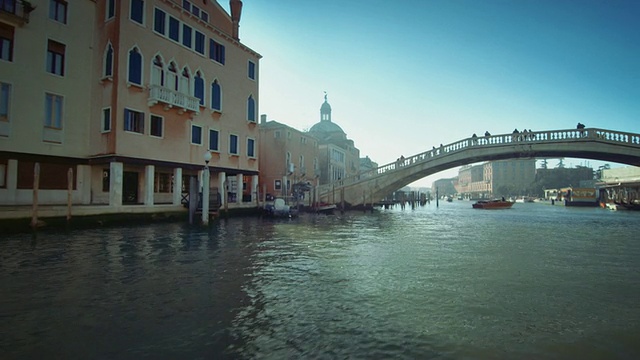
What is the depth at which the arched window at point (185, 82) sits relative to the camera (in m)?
20.1

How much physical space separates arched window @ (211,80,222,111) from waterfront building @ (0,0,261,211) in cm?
7

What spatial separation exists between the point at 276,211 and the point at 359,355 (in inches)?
764

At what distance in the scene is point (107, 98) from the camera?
1717cm

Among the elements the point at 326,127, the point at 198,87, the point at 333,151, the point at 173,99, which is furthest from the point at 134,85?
the point at 326,127

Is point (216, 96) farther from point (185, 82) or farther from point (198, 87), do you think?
point (185, 82)

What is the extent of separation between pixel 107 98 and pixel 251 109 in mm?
9910

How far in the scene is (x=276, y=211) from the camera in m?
22.6

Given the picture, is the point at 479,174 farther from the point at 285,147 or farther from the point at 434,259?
the point at 434,259

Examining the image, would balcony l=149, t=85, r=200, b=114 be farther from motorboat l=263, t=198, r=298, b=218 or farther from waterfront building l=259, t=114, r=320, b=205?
waterfront building l=259, t=114, r=320, b=205

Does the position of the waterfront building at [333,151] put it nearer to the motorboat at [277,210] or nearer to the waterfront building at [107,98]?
the motorboat at [277,210]

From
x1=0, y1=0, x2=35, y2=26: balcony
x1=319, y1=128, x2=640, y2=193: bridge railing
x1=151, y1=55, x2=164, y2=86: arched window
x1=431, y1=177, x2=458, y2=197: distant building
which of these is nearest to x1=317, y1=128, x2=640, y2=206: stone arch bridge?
x1=319, y1=128, x2=640, y2=193: bridge railing

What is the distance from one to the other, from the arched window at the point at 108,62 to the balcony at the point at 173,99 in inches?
75.7

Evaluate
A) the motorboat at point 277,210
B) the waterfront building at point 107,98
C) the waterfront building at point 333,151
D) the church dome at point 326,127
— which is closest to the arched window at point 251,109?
the waterfront building at point 107,98

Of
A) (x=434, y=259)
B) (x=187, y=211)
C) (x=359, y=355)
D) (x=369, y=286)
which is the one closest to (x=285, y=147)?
(x=187, y=211)
